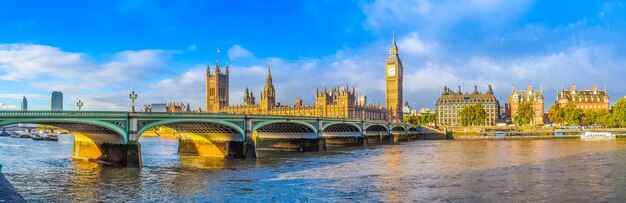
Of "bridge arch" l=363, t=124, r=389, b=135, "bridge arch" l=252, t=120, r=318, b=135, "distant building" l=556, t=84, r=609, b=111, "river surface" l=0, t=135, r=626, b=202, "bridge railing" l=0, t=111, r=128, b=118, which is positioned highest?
"distant building" l=556, t=84, r=609, b=111

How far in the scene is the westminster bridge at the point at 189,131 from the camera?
1572 inches

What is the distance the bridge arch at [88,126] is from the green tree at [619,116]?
118733 mm

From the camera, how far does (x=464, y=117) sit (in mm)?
164875

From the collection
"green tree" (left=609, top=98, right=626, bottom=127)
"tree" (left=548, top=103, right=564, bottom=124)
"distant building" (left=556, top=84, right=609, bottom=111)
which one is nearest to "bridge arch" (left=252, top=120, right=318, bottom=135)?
"green tree" (left=609, top=98, right=626, bottom=127)

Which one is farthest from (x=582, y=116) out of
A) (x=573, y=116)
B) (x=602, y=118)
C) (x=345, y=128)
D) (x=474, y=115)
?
(x=345, y=128)

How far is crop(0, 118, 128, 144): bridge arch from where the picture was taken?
37750 mm

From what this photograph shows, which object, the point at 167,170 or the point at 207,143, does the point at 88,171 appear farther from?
the point at 207,143

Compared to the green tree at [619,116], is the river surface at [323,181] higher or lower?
lower

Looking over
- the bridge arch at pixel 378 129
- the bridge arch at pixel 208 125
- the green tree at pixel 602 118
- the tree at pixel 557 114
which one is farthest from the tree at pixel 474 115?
the bridge arch at pixel 208 125

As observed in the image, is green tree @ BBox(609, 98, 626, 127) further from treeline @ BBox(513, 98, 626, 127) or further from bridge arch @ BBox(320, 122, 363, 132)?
bridge arch @ BBox(320, 122, 363, 132)

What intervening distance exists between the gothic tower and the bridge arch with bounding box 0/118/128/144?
136 m

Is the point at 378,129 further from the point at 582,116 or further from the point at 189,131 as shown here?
the point at 582,116

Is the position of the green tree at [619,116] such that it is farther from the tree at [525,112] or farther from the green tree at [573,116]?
the tree at [525,112]

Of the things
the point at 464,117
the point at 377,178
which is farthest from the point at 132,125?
the point at 464,117
